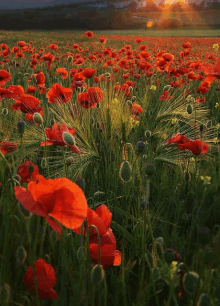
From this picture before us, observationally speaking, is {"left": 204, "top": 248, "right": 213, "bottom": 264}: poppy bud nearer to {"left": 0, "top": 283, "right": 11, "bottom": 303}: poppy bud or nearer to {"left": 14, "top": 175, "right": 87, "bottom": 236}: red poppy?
{"left": 14, "top": 175, "right": 87, "bottom": 236}: red poppy

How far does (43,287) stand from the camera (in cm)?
90

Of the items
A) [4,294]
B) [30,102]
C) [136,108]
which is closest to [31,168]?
[4,294]

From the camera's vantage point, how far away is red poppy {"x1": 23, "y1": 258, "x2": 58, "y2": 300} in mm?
905

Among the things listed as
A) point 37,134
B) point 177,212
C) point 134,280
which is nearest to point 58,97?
point 37,134

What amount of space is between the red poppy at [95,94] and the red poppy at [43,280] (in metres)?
1.40

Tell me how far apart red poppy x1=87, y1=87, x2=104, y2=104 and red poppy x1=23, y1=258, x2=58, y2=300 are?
1398mm

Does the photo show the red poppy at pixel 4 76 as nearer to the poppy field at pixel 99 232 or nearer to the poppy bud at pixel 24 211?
the poppy field at pixel 99 232

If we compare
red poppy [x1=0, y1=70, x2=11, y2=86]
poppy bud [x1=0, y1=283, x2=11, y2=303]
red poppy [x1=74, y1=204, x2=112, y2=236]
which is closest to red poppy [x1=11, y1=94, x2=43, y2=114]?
red poppy [x1=0, y1=70, x2=11, y2=86]

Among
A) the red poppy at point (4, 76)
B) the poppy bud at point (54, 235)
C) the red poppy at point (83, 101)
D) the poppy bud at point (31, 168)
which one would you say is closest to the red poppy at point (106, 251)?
the poppy bud at point (54, 235)

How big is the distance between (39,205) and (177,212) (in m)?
0.88

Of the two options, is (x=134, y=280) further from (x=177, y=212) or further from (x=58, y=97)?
(x=58, y=97)

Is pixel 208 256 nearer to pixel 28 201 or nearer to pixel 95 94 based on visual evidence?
pixel 28 201

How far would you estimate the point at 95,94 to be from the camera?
2189 mm

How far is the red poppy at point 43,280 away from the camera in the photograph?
0.90 m
